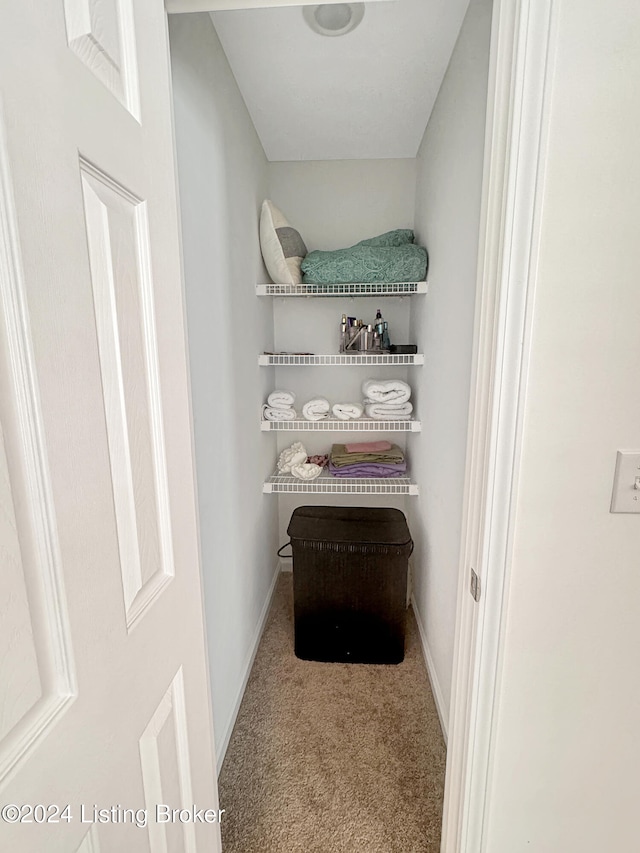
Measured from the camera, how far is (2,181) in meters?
0.35

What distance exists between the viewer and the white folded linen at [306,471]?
214cm

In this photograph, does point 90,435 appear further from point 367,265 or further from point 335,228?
point 335,228

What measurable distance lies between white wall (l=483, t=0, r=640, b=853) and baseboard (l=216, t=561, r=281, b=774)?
87cm

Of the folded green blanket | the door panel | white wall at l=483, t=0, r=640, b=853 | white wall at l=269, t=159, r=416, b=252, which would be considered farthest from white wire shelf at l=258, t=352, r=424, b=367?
the door panel

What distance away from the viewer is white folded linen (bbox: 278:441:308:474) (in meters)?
2.24

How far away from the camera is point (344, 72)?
1.50 metres

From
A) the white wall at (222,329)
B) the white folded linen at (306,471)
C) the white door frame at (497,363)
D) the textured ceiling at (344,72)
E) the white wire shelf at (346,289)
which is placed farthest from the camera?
the white folded linen at (306,471)

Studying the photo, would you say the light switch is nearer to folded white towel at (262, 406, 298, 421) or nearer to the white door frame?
the white door frame

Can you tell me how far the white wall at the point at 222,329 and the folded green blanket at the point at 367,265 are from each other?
0.91 ft

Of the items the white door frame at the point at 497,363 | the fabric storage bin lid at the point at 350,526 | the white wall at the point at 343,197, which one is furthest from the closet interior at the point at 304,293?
the white door frame at the point at 497,363

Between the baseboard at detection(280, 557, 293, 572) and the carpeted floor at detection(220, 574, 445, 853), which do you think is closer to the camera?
the carpeted floor at detection(220, 574, 445, 853)

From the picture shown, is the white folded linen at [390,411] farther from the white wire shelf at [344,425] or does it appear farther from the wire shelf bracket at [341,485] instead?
the wire shelf bracket at [341,485]

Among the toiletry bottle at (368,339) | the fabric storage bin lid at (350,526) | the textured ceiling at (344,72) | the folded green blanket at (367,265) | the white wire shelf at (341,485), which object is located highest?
the textured ceiling at (344,72)

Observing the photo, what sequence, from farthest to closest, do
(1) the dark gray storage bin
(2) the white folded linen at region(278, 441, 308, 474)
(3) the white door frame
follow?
(2) the white folded linen at region(278, 441, 308, 474) → (1) the dark gray storage bin → (3) the white door frame
